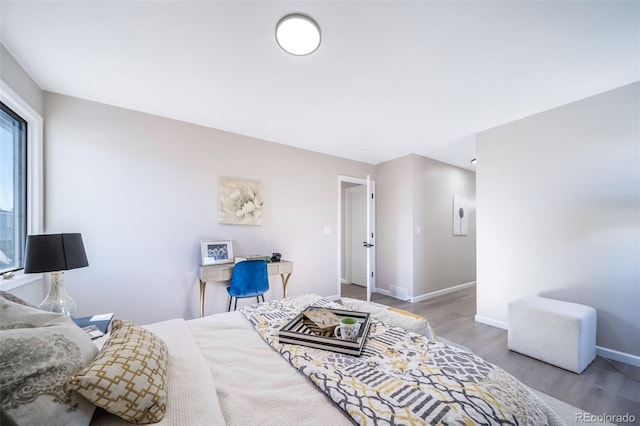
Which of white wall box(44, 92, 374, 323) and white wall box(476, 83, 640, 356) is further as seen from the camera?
white wall box(44, 92, 374, 323)

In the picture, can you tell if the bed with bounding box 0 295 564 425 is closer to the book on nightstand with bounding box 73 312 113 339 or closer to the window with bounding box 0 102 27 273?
the book on nightstand with bounding box 73 312 113 339

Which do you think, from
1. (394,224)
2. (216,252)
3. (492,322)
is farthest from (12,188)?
(492,322)

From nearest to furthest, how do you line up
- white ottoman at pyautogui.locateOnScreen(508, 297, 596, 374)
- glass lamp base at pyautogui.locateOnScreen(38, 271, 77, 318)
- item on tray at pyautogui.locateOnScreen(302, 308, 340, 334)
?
item on tray at pyautogui.locateOnScreen(302, 308, 340, 334)
glass lamp base at pyautogui.locateOnScreen(38, 271, 77, 318)
white ottoman at pyautogui.locateOnScreen(508, 297, 596, 374)

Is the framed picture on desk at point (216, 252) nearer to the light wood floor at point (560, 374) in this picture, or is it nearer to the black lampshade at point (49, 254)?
the black lampshade at point (49, 254)

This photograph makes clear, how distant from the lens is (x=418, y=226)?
13.4 feet

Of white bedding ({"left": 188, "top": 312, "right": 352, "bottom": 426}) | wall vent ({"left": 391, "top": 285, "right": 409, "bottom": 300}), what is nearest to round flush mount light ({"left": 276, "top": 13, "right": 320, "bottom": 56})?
white bedding ({"left": 188, "top": 312, "right": 352, "bottom": 426})

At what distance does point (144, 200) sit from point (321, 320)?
2.37m

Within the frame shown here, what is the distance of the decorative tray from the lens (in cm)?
114

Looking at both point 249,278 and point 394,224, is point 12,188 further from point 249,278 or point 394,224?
point 394,224

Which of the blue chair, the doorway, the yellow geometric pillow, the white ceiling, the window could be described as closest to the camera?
the yellow geometric pillow

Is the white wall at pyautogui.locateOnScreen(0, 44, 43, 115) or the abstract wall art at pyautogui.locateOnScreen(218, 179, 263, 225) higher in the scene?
the white wall at pyautogui.locateOnScreen(0, 44, 43, 115)

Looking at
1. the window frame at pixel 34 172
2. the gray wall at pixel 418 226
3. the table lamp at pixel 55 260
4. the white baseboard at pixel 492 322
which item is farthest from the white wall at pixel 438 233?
the window frame at pixel 34 172

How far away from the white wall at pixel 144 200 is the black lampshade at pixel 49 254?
0.94 meters

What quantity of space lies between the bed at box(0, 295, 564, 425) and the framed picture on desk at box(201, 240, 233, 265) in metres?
1.64
